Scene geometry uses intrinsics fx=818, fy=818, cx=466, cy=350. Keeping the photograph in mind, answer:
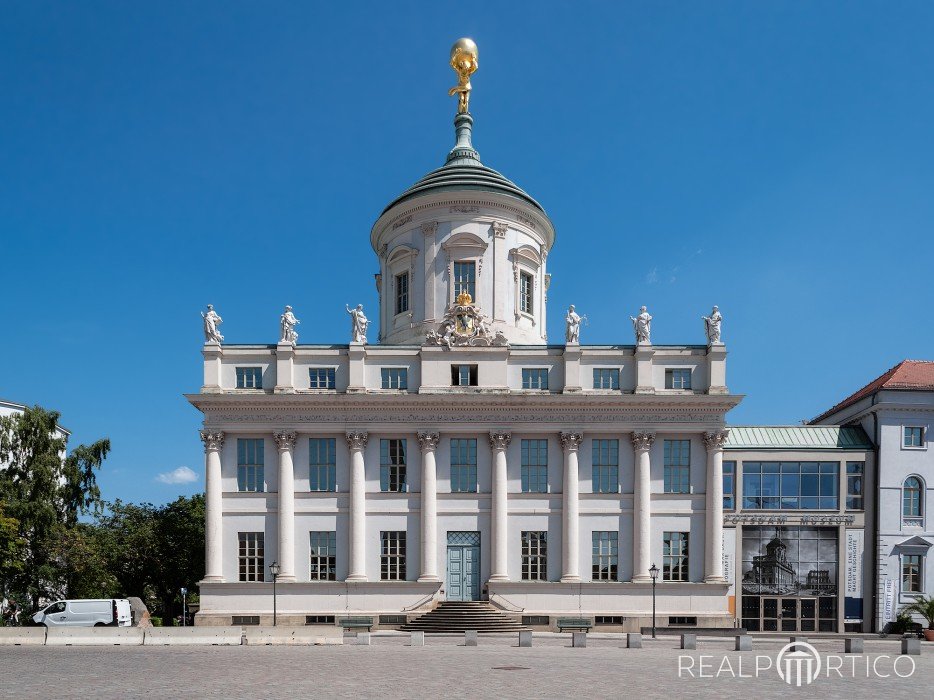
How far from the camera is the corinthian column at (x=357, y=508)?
4453 cm

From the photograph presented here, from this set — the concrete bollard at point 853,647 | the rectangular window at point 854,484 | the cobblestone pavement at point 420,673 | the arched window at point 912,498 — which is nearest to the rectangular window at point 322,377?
the cobblestone pavement at point 420,673

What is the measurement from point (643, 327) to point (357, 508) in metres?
19.0

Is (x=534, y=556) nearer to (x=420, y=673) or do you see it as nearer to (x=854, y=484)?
(x=854, y=484)

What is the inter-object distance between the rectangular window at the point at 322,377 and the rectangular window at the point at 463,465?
7.68 metres

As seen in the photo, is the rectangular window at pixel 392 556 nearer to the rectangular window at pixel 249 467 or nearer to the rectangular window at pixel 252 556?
the rectangular window at pixel 252 556

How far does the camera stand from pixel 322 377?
4662 cm

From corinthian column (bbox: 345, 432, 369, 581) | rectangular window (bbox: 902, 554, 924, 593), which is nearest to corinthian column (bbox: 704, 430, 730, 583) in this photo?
rectangular window (bbox: 902, 554, 924, 593)

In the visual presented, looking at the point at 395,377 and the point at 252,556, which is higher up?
the point at 395,377

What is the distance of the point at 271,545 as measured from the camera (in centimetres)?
4503

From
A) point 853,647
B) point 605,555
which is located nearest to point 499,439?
point 605,555

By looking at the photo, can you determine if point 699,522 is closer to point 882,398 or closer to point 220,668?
point 882,398

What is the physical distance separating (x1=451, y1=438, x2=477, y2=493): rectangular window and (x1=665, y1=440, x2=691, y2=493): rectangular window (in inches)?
424

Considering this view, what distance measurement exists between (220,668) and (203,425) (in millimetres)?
21991

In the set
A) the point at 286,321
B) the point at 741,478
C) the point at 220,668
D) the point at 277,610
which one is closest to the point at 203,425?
the point at 286,321
